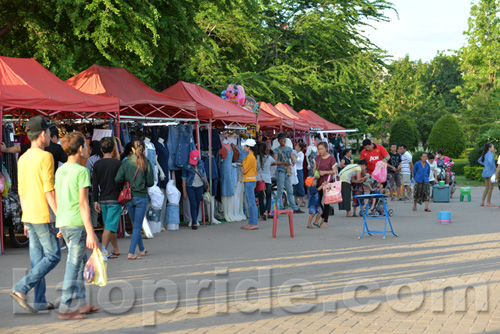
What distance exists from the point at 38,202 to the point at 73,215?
16.2 inches

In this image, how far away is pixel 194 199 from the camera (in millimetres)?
14609

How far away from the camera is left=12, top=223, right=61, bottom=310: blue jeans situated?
20.6 feet

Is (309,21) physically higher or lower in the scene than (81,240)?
higher

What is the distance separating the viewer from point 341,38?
34219 millimetres

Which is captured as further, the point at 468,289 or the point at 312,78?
the point at 312,78

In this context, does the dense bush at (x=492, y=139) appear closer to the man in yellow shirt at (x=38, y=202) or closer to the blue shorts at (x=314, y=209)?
the blue shorts at (x=314, y=209)

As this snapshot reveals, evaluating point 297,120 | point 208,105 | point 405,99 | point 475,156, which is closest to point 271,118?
point 297,120

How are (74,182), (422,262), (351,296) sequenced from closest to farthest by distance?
(74,182) → (351,296) → (422,262)

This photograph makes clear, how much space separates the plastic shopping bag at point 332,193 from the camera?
13617 mm

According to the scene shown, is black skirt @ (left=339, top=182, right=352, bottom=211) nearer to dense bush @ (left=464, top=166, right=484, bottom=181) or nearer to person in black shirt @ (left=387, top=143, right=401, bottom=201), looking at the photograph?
person in black shirt @ (left=387, top=143, right=401, bottom=201)

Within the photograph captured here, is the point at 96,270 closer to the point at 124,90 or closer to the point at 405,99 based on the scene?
the point at 124,90

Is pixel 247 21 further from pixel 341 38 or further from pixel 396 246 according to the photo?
pixel 396 246

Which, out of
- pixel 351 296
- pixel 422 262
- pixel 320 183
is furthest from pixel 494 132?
pixel 351 296

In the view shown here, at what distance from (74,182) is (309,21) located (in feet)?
94.7
